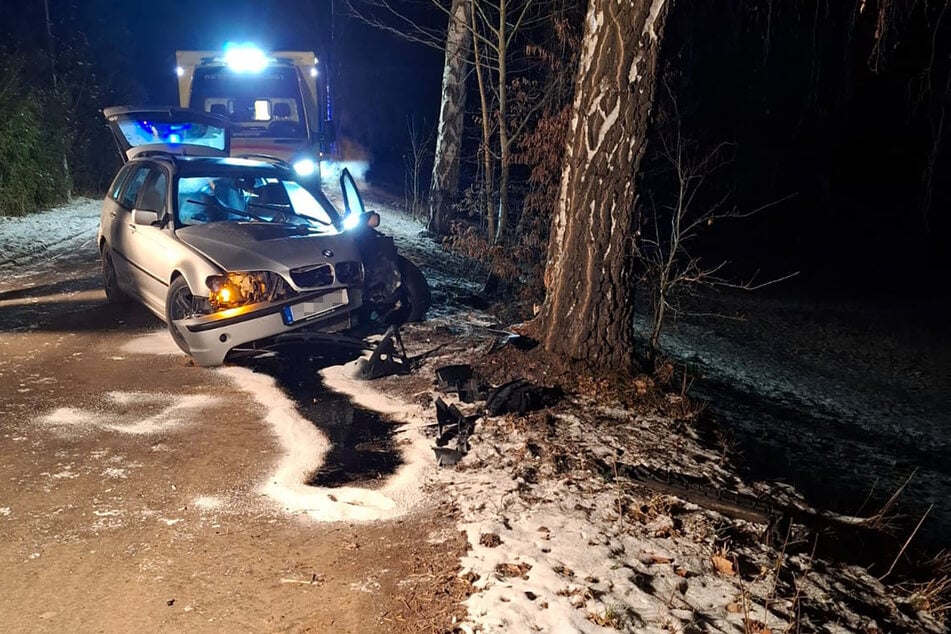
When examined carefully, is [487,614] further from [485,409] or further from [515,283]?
[515,283]

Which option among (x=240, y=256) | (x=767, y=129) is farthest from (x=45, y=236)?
(x=767, y=129)

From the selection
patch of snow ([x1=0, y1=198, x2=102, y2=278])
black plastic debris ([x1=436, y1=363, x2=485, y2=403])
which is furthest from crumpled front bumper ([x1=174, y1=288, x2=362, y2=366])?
patch of snow ([x1=0, y1=198, x2=102, y2=278])

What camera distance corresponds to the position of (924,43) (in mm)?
9383

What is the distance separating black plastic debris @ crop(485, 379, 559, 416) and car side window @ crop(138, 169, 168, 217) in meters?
4.05

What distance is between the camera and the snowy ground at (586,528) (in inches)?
129

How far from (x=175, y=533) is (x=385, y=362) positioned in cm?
286

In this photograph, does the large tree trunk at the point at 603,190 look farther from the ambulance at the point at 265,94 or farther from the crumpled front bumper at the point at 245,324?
the ambulance at the point at 265,94

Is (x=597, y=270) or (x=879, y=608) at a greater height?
(x=597, y=270)

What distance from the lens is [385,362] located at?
257 inches

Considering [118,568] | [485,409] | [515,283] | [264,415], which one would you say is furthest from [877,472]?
[118,568]

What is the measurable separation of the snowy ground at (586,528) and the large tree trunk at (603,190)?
26.3 inches

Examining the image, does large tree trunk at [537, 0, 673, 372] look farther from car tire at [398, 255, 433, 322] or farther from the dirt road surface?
the dirt road surface

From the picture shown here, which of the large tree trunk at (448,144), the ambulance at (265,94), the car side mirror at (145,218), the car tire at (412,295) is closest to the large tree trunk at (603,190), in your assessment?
the car tire at (412,295)

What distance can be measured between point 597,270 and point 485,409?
1.51 metres
